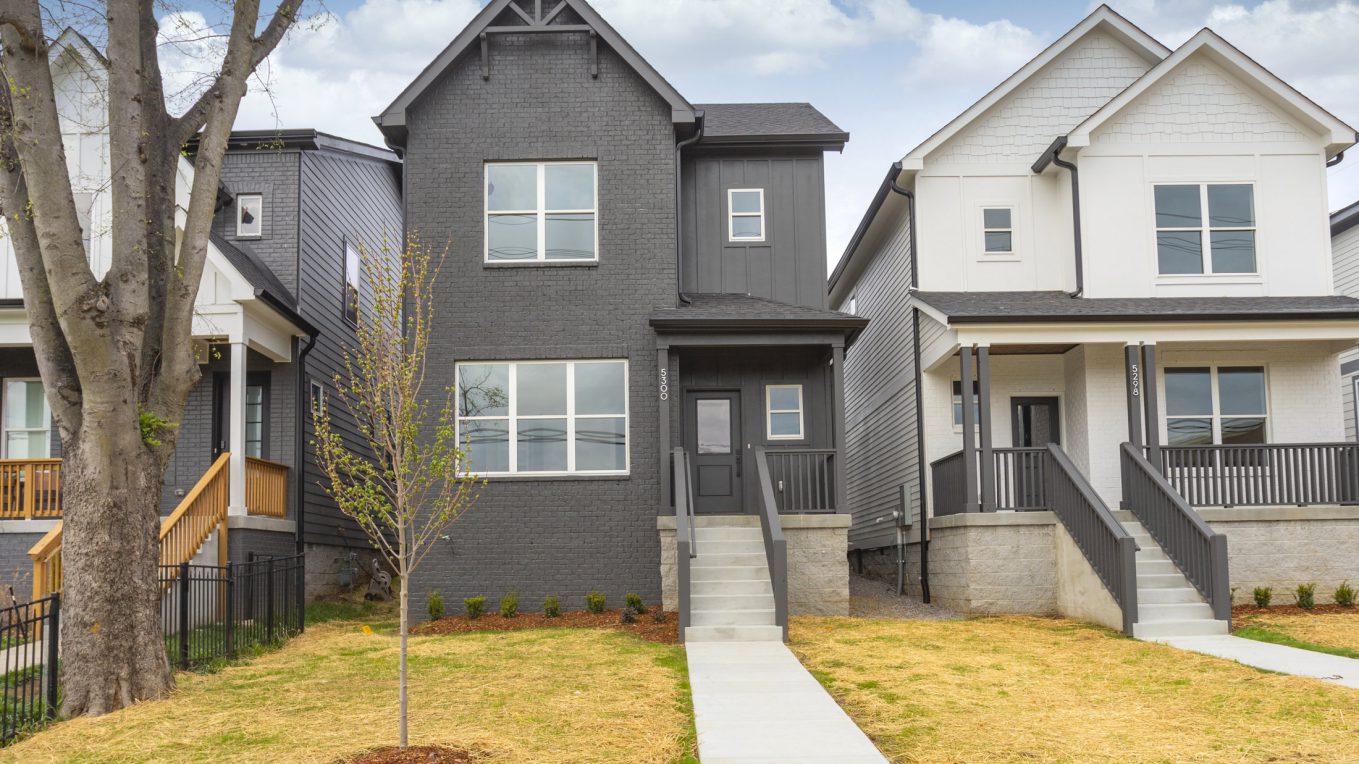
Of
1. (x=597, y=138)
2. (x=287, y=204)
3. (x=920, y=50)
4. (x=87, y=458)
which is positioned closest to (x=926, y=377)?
(x=597, y=138)

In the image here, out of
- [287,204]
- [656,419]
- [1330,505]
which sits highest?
[287,204]

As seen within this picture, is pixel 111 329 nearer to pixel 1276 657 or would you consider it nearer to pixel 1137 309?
pixel 1276 657

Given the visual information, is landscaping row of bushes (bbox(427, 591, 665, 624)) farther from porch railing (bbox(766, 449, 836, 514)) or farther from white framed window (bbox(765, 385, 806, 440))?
white framed window (bbox(765, 385, 806, 440))

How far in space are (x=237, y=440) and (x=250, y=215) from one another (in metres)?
4.78

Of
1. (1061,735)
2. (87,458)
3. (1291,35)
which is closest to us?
(1061,735)

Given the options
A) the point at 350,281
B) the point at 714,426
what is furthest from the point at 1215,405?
the point at 350,281

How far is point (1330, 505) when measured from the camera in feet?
53.0

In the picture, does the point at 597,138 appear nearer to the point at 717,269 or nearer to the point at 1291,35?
the point at 717,269

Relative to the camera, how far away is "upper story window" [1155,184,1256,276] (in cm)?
1777

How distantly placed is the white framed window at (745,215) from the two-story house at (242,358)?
592 centimetres

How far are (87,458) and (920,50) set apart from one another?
3574 centimetres

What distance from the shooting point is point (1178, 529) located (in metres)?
14.4

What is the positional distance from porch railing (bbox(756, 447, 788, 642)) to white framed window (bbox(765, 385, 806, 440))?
6.44 feet

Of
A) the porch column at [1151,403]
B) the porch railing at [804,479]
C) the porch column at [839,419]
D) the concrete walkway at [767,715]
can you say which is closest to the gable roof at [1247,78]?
the porch column at [1151,403]
